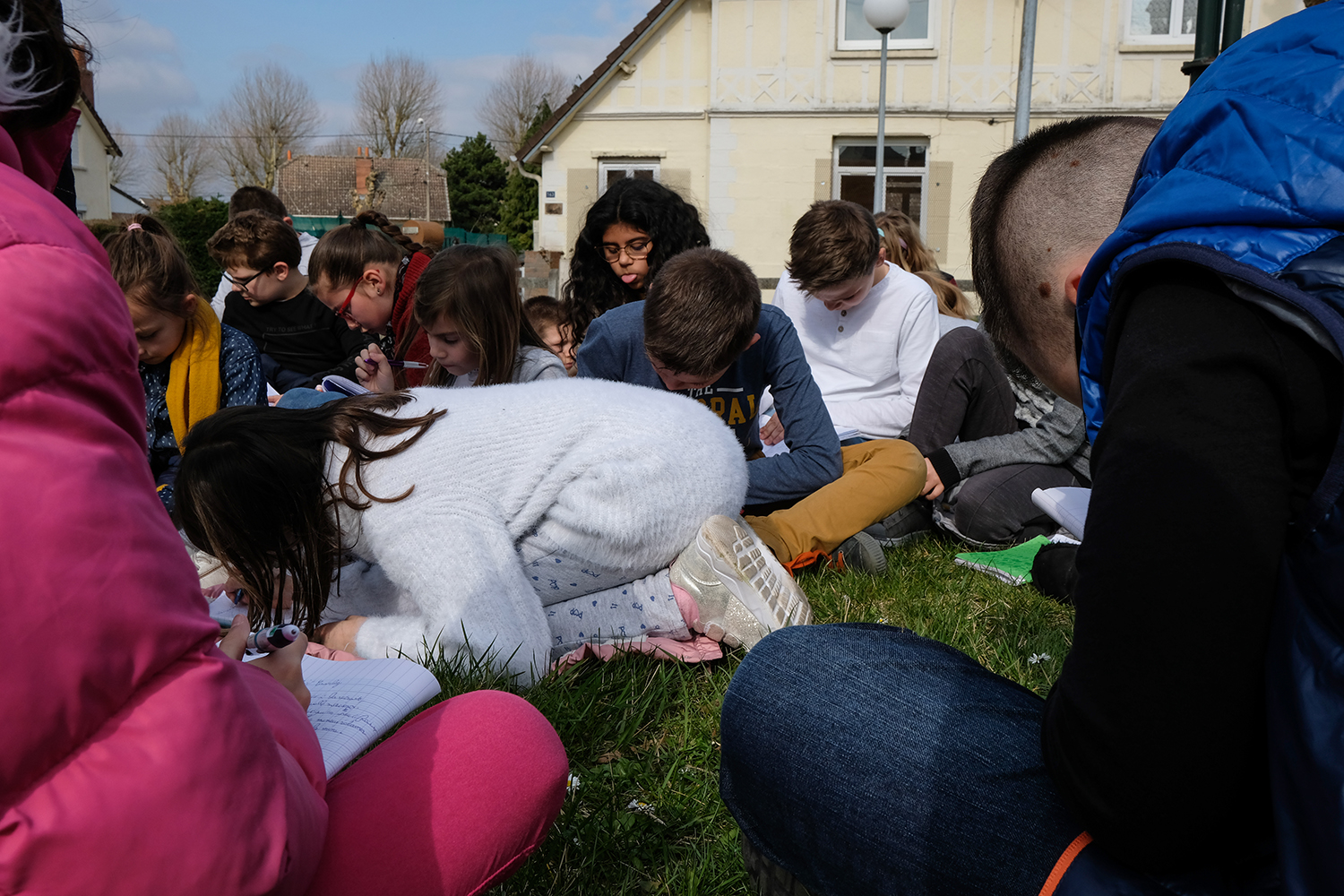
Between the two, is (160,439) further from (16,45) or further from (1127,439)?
(1127,439)

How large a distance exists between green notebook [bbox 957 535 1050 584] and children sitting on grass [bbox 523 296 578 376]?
232 cm

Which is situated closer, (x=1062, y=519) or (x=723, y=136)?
(x=1062, y=519)

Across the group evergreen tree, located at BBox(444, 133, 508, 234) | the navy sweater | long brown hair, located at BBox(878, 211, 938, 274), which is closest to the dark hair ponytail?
the navy sweater

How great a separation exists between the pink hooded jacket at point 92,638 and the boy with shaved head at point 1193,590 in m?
0.75

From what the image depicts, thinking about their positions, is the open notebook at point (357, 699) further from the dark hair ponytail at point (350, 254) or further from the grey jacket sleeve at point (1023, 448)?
the dark hair ponytail at point (350, 254)

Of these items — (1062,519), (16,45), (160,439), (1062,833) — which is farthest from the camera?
(160,439)

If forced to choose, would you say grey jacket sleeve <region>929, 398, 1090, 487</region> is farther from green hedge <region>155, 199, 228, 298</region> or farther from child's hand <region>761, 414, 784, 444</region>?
green hedge <region>155, 199, 228, 298</region>

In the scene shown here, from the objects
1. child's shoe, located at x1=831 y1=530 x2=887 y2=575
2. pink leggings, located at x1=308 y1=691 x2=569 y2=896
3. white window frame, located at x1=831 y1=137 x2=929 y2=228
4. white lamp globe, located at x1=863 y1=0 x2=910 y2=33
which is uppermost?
white lamp globe, located at x1=863 y1=0 x2=910 y2=33

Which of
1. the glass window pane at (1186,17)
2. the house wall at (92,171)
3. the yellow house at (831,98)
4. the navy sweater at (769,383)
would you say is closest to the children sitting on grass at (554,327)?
the navy sweater at (769,383)

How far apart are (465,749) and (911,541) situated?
2898mm

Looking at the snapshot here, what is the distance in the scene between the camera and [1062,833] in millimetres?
1123

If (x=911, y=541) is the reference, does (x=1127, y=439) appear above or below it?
above

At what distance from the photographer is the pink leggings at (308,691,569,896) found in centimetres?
127

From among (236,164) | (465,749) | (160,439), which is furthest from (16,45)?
(236,164)
